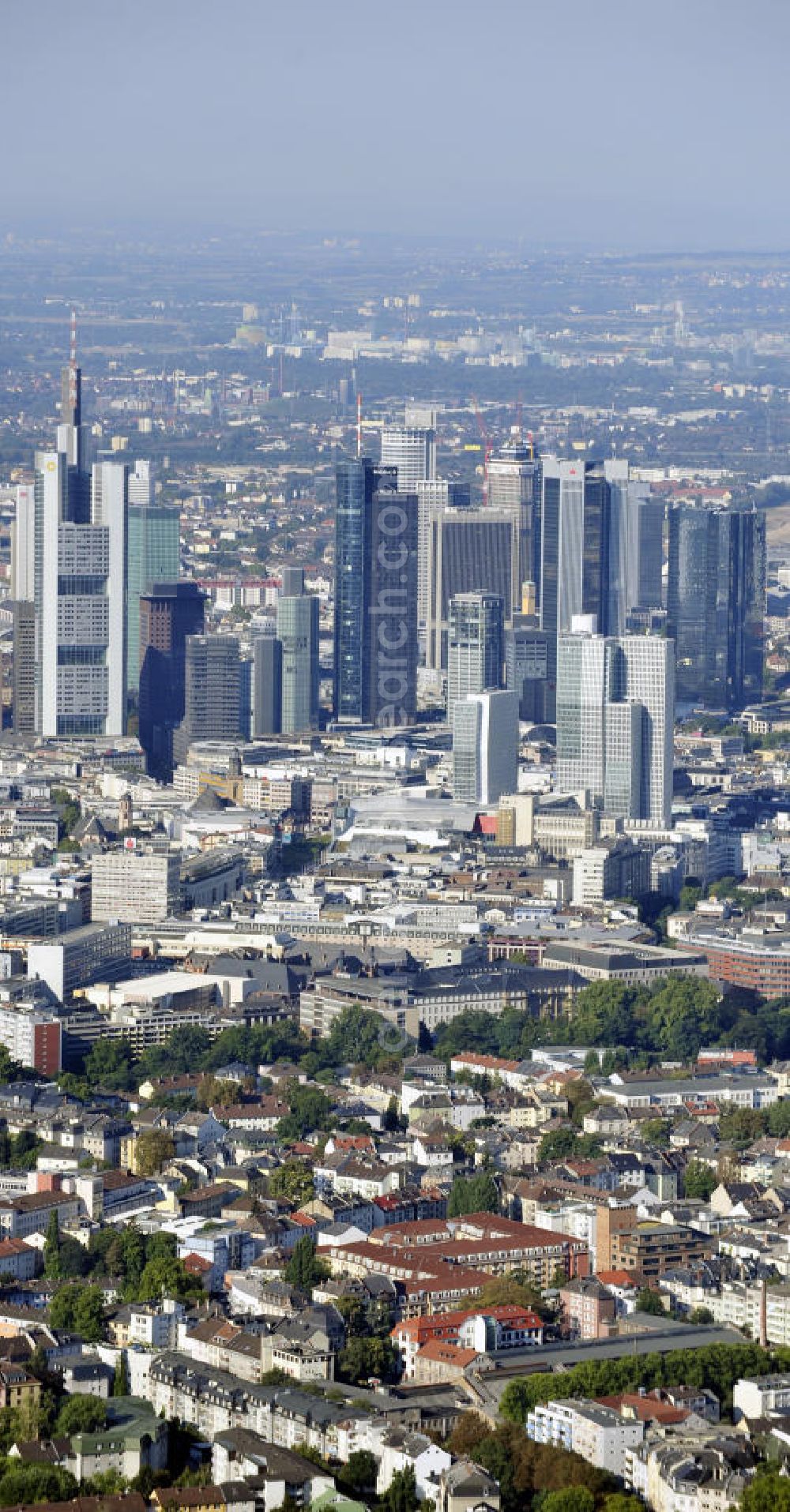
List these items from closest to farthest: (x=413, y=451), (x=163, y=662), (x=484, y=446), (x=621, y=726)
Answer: (x=621, y=726)
(x=163, y=662)
(x=413, y=451)
(x=484, y=446)

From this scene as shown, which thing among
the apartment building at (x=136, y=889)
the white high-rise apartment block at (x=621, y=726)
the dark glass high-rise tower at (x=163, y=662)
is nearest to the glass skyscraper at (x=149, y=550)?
the dark glass high-rise tower at (x=163, y=662)

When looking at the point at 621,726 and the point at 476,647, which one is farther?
the point at 476,647

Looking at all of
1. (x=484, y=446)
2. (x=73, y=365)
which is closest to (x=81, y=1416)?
(x=73, y=365)

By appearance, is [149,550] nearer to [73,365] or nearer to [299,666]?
[299,666]

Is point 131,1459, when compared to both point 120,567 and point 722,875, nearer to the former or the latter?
point 722,875

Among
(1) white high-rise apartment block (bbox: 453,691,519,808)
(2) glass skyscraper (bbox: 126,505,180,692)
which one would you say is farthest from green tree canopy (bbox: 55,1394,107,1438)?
(2) glass skyscraper (bbox: 126,505,180,692)

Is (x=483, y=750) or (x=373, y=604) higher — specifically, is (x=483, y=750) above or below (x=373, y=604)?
below
